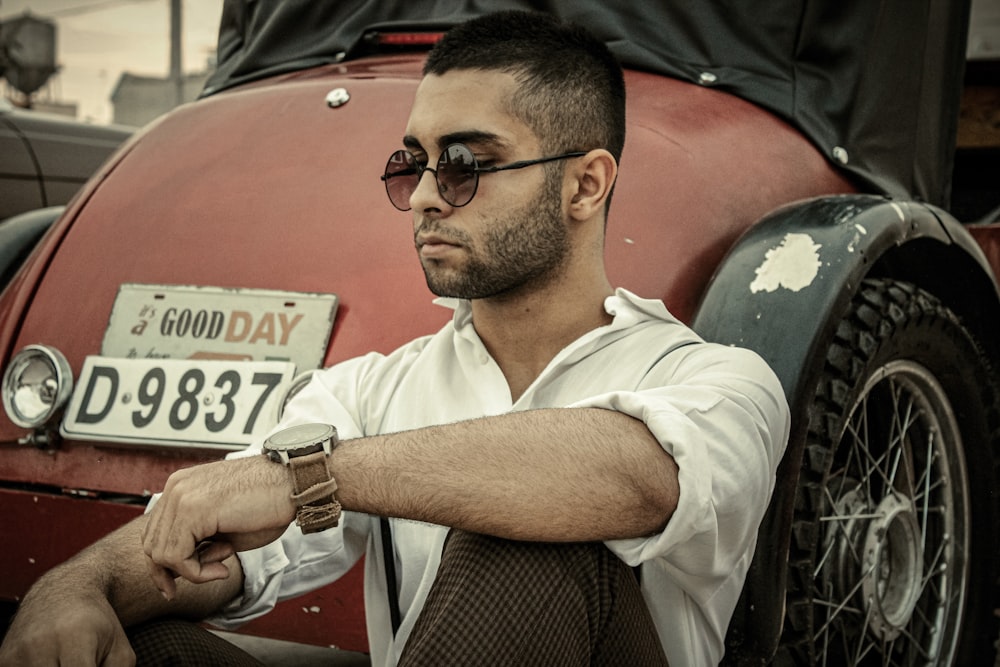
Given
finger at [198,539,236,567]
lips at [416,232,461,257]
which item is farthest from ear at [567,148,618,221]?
finger at [198,539,236,567]

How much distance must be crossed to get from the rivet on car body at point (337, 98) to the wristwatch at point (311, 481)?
1236mm

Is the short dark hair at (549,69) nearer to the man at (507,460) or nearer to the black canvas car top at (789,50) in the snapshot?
the man at (507,460)

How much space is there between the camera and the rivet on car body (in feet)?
8.62

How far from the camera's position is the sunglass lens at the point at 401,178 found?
197cm

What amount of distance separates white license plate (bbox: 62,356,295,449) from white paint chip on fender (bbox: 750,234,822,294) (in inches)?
A: 36.9

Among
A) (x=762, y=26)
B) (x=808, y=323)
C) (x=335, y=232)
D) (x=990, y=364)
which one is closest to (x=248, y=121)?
(x=335, y=232)

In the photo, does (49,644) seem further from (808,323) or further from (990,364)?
(990,364)

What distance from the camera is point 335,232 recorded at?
2369 mm

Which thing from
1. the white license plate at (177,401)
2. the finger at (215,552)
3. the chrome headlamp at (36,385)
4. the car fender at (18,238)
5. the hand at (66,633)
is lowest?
the car fender at (18,238)

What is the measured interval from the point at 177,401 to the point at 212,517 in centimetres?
71

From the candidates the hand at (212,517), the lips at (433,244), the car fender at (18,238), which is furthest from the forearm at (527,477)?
the car fender at (18,238)

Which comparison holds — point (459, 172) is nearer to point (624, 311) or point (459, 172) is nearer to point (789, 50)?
point (624, 311)

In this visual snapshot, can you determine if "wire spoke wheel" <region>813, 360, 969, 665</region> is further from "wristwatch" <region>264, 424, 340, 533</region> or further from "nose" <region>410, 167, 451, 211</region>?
"wristwatch" <region>264, 424, 340, 533</region>

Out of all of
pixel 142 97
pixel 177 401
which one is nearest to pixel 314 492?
pixel 177 401
